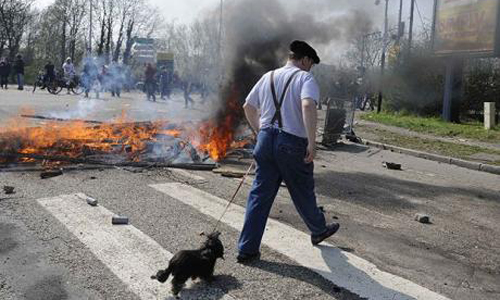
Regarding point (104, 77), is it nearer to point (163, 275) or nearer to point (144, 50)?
point (144, 50)

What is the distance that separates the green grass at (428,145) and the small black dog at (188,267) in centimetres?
965

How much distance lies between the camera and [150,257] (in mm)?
4254

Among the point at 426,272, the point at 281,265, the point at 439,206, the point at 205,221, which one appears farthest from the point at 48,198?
the point at 439,206

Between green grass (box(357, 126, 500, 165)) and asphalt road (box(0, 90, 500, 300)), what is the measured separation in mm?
4680

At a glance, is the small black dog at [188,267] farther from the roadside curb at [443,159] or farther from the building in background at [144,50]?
the building in background at [144,50]

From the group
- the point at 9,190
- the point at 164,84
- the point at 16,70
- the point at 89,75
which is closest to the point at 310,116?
the point at 9,190

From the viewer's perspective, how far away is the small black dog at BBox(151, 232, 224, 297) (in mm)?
3553

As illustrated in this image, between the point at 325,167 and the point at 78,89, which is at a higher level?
the point at 78,89

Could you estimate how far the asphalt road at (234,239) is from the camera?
3762mm

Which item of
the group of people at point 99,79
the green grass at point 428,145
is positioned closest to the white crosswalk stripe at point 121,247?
the green grass at point 428,145

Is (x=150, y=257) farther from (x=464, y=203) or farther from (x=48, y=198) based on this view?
(x=464, y=203)

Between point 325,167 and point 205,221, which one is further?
point 325,167

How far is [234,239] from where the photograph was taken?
4.84 m

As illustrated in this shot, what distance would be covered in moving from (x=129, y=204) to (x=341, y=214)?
8.58ft
